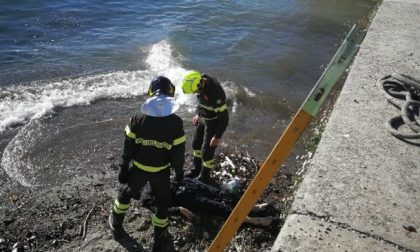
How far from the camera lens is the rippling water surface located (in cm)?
812

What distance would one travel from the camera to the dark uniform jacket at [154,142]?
484cm

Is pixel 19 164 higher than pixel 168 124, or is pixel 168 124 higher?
pixel 168 124

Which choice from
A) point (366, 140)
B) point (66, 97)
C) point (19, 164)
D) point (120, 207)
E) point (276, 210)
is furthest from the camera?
point (66, 97)

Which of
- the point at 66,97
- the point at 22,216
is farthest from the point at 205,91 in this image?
the point at 66,97

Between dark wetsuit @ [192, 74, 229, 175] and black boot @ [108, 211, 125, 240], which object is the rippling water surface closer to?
dark wetsuit @ [192, 74, 229, 175]

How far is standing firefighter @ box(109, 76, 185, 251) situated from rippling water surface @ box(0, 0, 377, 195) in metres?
2.29

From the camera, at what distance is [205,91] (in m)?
6.27

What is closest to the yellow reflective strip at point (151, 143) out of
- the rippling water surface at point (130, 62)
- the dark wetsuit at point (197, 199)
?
the dark wetsuit at point (197, 199)

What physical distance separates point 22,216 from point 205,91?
3071 millimetres

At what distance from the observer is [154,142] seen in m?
4.90

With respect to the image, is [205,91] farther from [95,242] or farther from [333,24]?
[333,24]

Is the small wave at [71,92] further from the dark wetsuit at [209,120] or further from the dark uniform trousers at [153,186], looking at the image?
the dark uniform trousers at [153,186]

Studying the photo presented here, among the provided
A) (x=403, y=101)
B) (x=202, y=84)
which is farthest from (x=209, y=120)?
(x=403, y=101)

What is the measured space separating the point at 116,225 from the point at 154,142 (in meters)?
1.29
